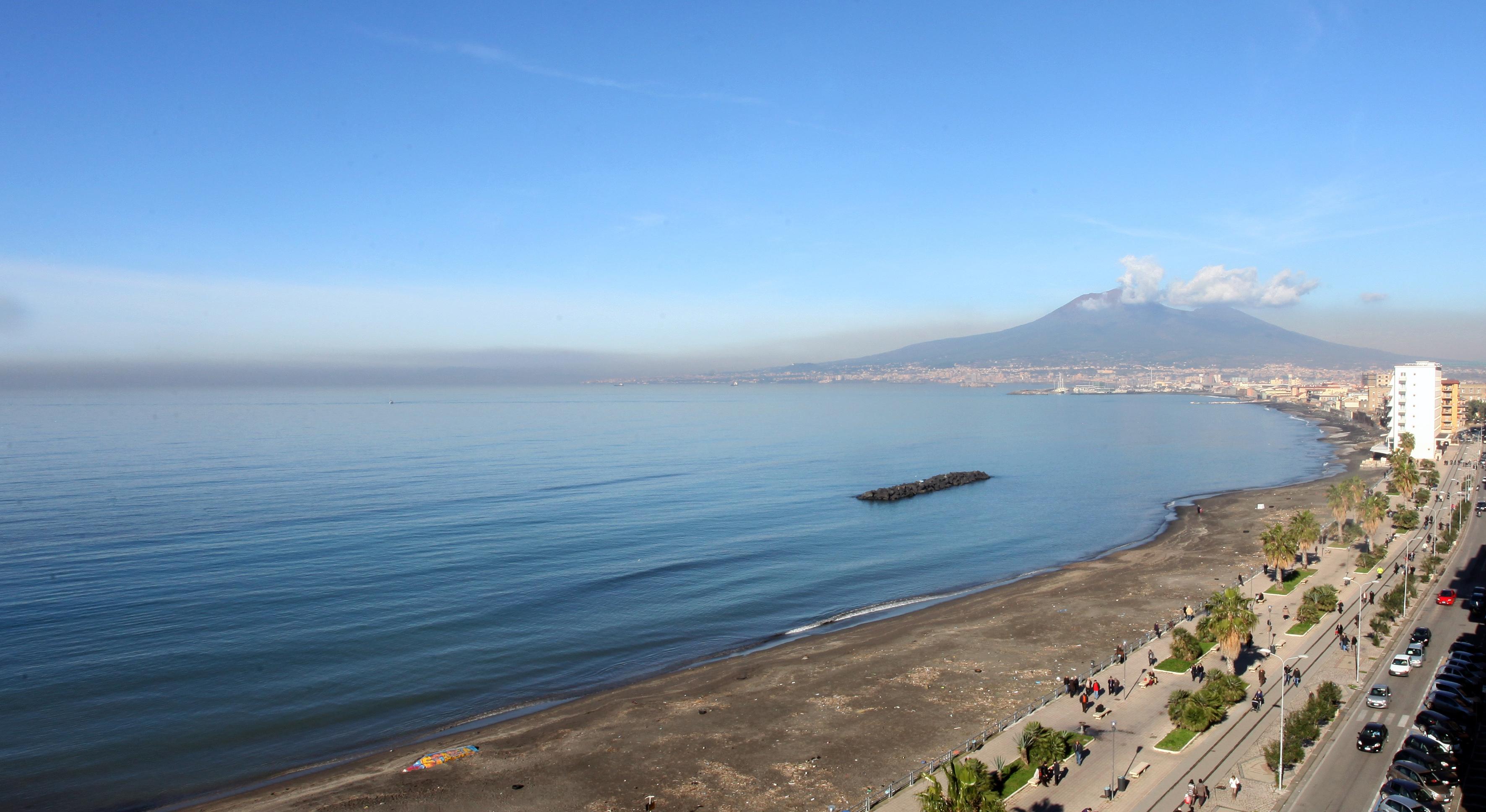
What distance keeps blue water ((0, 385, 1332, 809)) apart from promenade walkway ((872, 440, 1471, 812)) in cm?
1572

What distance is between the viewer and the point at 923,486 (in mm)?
89062

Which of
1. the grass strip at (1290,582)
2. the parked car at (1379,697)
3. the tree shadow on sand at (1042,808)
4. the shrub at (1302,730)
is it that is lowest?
the grass strip at (1290,582)

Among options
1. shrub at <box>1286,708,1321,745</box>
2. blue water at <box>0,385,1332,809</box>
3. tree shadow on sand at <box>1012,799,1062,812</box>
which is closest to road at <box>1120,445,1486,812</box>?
shrub at <box>1286,708,1321,745</box>

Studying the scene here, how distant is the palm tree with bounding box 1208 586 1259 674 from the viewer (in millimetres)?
31469

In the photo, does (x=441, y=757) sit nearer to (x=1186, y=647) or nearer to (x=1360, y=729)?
(x=1186, y=647)

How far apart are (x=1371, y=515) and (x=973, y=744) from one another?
4299 centimetres

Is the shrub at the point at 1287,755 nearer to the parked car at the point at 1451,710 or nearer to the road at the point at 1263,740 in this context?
the road at the point at 1263,740

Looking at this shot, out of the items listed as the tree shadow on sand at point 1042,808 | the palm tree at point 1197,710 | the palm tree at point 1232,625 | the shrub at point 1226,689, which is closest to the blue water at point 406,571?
the tree shadow on sand at point 1042,808

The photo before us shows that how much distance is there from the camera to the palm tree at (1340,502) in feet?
190

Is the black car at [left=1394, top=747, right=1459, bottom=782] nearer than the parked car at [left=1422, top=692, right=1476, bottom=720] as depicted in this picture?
Yes

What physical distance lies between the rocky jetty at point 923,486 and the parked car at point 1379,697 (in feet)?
180

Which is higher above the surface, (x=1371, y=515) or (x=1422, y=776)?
(x=1371, y=515)

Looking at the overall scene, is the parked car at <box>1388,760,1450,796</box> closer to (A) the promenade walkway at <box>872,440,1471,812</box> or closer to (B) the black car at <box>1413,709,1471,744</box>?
(B) the black car at <box>1413,709,1471,744</box>

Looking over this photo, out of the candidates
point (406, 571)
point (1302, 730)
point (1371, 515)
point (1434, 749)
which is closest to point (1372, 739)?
point (1434, 749)
